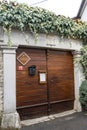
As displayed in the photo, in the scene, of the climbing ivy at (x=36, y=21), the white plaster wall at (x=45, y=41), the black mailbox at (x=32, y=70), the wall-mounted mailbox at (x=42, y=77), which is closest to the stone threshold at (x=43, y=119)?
the wall-mounted mailbox at (x=42, y=77)

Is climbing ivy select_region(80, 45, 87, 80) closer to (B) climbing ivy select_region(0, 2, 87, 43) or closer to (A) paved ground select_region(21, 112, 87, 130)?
(B) climbing ivy select_region(0, 2, 87, 43)

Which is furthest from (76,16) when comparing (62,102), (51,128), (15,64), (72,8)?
(51,128)

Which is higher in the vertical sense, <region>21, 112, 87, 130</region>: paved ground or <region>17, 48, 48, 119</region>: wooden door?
<region>17, 48, 48, 119</region>: wooden door

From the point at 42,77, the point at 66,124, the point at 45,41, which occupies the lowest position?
the point at 66,124

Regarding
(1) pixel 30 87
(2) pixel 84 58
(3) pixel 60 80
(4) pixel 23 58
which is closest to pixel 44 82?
(1) pixel 30 87

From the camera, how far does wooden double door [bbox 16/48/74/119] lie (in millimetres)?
7223

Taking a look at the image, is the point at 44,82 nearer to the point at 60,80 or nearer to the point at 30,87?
the point at 30,87

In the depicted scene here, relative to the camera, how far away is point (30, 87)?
743 cm

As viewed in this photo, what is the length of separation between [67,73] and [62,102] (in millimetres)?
1070

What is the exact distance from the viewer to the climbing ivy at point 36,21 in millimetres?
6523

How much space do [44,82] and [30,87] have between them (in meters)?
0.60

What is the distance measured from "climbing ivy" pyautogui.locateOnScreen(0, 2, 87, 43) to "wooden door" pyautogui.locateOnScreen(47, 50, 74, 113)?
2.65ft

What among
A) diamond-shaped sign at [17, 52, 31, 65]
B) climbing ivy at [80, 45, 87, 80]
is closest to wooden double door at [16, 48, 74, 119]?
diamond-shaped sign at [17, 52, 31, 65]

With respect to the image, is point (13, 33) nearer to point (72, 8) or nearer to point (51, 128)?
point (51, 128)
